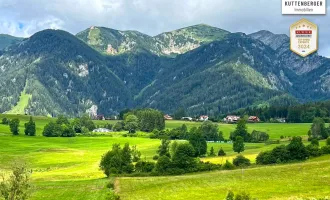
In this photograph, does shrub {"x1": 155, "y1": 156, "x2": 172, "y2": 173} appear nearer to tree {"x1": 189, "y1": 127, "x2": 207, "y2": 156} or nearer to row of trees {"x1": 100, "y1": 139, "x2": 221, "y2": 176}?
row of trees {"x1": 100, "y1": 139, "x2": 221, "y2": 176}

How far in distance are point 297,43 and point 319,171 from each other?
43232mm

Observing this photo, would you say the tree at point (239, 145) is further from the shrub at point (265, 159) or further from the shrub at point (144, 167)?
the shrub at point (144, 167)

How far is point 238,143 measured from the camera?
141 meters

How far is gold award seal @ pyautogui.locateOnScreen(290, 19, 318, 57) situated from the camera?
48.2m

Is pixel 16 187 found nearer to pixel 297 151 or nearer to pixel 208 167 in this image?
pixel 208 167

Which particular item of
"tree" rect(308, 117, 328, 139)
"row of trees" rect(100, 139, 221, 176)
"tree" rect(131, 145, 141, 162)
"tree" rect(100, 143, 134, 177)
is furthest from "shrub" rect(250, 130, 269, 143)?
"tree" rect(100, 143, 134, 177)

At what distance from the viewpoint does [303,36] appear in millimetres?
48750

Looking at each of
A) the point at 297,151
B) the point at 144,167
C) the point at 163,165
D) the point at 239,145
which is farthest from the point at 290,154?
the point at 144,167

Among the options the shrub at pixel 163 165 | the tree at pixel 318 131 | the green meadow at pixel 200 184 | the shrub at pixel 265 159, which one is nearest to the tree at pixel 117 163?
the green meadow at pixel 200 184

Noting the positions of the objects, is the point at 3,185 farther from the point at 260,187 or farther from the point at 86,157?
the point at 86,157

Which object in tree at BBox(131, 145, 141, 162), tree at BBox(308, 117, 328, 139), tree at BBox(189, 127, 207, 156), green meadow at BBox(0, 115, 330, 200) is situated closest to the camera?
green meadow at BBox(0, 115, 330, 200)

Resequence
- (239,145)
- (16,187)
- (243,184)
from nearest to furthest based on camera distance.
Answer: (16,187) < (243,184) < (239,145)

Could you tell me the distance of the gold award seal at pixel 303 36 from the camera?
48188mm

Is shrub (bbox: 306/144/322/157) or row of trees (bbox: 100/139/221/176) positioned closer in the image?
row of trees (bbox: 100/139/221/176)
